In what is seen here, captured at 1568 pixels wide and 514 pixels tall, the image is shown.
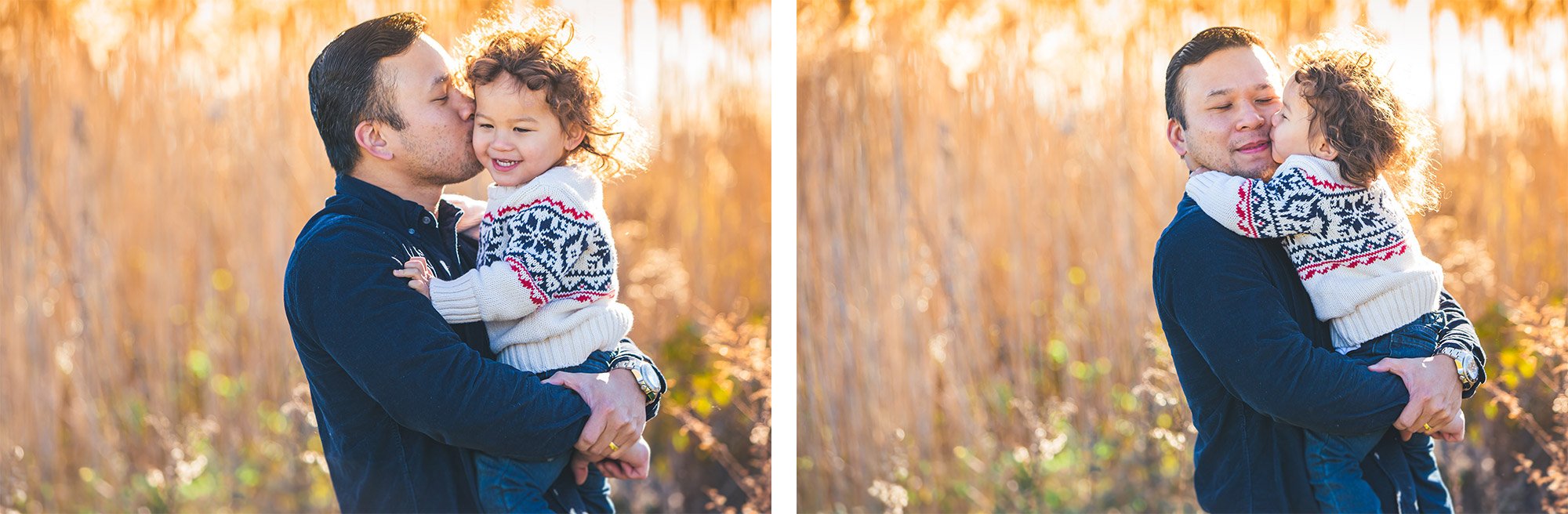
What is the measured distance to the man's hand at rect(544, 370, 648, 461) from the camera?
232 centimetres

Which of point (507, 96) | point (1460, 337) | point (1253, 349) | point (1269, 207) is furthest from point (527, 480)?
point (1460, 337)

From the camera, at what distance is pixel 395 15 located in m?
2.42

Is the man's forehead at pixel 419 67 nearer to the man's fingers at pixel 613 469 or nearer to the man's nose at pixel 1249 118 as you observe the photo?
the man's fingers at pixel 613 469

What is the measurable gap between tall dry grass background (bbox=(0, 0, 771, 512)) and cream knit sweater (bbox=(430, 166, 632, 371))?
53.6 inches

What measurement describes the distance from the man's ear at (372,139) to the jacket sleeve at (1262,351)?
1.49 metres

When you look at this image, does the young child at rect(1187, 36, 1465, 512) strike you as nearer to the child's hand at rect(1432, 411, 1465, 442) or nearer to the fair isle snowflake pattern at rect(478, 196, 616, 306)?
the child's hand at rect(1432, 411, 1465, 442)

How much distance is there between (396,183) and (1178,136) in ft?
5.14

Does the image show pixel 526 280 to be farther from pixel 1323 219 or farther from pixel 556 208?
pixel 1323 219

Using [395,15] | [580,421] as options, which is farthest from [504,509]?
[395,15]

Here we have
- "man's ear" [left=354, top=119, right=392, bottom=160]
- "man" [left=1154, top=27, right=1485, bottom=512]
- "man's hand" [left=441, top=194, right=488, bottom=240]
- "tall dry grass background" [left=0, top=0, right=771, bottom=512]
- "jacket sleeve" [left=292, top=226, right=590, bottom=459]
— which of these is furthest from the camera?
"tall dry grass background" [left=0, top=0, right=771, bottom=512]

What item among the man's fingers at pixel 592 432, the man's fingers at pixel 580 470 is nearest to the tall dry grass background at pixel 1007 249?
the man's fingers at pixel 580 470

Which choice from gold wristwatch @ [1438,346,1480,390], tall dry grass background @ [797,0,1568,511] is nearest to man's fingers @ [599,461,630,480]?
tall dry grass background @ [797,0,1568,511]

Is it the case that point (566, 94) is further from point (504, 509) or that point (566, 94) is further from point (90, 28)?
point (90, 28)

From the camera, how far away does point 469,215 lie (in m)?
2.62
